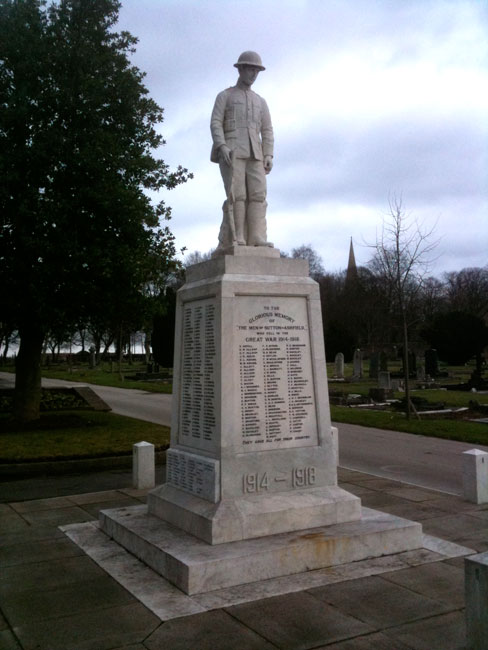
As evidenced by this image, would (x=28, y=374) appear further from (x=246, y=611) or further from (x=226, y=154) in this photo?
(x=246, y=611)

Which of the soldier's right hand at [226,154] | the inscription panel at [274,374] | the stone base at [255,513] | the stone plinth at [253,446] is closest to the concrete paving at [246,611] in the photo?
the stone plinth at [253,446]

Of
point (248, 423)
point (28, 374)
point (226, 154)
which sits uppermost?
point (226, 154)

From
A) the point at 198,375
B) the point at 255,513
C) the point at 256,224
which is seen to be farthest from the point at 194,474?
the point at 256,224

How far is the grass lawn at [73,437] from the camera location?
1284cm

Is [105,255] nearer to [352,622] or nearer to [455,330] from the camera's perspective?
[352,622]

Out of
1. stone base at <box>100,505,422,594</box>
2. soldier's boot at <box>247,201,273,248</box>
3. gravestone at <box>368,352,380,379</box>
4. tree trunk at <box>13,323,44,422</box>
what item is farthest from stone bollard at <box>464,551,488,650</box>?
gravestone at <box>368,352,380,379</box>

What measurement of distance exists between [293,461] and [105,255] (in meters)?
10.0

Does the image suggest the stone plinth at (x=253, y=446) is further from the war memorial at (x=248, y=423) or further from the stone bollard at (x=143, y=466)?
the stone bollard at (x=143, y=466)

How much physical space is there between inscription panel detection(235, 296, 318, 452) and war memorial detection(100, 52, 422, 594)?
0.5 inches

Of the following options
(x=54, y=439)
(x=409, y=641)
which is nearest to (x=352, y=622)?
(x=409, y=641)

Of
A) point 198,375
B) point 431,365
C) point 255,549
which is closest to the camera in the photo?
point 255,549

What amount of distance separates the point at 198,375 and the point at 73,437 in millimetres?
9048

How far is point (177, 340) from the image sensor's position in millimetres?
7453

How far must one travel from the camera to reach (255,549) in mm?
5660
